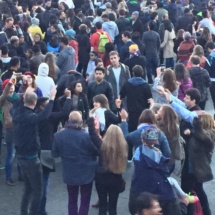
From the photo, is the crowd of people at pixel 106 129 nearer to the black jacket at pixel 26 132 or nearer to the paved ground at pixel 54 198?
the black jacket at pixel 26 132

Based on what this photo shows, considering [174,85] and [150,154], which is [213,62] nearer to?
[174,85]

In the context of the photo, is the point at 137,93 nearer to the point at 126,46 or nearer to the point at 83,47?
the point at 126,46

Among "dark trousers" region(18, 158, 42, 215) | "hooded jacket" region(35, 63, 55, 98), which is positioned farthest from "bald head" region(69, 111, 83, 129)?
"hooded jacket" region(35, 63, 55, 98)

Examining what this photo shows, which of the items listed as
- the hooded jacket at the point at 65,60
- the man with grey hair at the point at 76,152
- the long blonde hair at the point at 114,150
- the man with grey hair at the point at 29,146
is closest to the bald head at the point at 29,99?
the man with grey hair at the point at 29,146

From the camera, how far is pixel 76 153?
816cm

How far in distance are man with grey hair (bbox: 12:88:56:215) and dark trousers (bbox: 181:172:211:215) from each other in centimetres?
191

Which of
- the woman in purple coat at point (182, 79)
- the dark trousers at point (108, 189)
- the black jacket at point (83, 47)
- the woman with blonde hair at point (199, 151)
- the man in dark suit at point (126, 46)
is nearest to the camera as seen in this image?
the dark trousers at point (108, 189)

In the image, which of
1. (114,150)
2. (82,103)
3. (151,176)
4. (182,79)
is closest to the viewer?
(151,176)

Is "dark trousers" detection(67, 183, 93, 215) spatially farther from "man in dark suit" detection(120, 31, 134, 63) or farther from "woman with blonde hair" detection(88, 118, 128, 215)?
"man in dark suit" detection(120, 31, 134, 63)

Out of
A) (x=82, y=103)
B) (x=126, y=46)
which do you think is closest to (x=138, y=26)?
(x=126, y=46)

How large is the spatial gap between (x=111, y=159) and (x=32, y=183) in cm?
108

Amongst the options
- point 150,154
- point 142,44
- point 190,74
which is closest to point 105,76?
point 190,74

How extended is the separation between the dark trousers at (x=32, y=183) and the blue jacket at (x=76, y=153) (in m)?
0.37

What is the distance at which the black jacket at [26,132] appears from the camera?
8.32 metres
